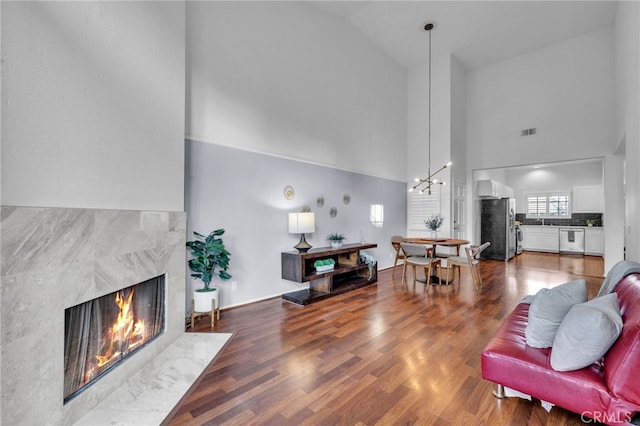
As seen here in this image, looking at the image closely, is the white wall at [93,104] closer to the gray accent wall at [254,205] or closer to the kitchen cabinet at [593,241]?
the gray accent wall at [254,205]

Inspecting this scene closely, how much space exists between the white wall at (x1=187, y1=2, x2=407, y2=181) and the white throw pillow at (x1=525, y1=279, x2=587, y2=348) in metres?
3.47

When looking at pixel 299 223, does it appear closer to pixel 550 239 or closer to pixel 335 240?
pixel 335 240

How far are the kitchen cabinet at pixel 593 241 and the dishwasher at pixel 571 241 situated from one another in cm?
9

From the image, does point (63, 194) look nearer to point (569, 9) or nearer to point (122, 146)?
point (122, 146)

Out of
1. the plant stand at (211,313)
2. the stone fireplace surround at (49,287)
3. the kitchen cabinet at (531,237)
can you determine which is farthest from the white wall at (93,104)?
the kitchen cabinet at (531,237)

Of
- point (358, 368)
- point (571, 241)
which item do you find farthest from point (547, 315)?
point (571, 241)

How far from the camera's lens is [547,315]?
1761mm

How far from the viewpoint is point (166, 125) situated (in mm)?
2479

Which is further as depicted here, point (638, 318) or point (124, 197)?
point (124, 197)

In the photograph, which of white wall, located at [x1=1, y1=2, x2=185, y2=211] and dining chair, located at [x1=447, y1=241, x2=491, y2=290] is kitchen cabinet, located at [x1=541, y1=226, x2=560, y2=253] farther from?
white wall, located at [x1=1, y1=2, x2=185, y2=211]

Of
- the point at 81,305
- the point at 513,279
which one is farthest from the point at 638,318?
the point at 513,279

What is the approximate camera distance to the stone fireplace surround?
126cm

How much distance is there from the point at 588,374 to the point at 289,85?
4.52 m

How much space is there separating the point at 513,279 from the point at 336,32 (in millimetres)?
5877
